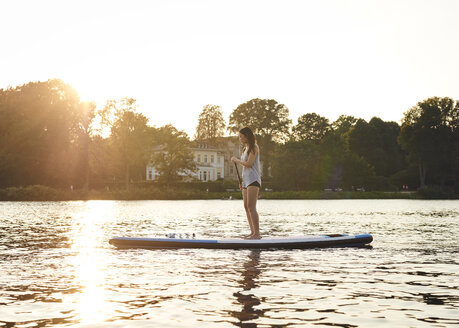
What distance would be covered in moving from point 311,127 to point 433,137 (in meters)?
33.5

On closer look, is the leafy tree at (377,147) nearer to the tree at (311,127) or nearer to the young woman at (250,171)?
the tree at (311,127)

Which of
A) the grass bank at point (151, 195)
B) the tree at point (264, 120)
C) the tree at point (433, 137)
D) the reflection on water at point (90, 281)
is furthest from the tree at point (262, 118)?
the reflection on water at point (90, 281)

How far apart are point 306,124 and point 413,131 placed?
31253mm

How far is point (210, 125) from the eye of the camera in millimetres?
130625

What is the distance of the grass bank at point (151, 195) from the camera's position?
6869cm

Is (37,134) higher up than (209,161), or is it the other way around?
(209,161)

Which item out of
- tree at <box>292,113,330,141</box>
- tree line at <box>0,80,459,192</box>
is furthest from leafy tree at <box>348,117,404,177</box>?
tree at <box>292,113,330,141</box>

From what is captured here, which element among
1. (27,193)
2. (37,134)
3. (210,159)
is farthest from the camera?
(210,159)

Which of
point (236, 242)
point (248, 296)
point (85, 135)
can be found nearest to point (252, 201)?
point (236, 242)

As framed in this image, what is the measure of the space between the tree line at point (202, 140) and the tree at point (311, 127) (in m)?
0.22

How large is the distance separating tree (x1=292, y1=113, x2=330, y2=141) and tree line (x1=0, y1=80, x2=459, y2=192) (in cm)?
22

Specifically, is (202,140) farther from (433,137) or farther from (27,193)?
(27,193)

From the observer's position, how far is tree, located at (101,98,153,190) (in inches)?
3435

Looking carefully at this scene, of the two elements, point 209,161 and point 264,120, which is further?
point 209,161
